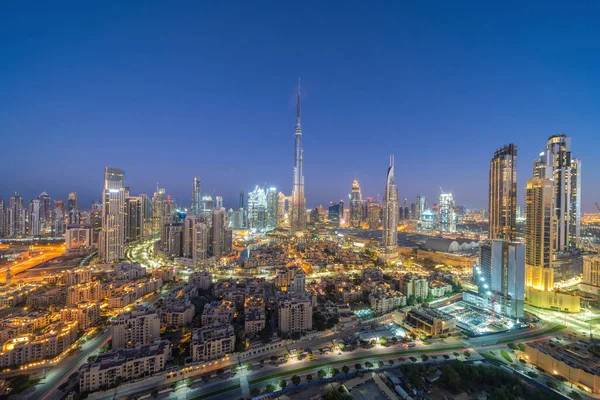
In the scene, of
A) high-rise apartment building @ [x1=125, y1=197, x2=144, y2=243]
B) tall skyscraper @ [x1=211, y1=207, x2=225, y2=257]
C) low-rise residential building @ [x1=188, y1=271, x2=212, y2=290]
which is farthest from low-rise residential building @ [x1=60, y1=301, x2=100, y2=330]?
high-rise apartment building @ [x1=125, y1=197, x2=144, y2=243]

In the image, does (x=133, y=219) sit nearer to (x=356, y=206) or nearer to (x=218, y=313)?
(x=218, y=313)

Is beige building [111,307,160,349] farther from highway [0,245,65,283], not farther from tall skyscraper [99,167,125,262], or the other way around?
tall skyscraper [99,167,125,262]

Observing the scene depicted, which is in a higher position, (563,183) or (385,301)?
(563,183)

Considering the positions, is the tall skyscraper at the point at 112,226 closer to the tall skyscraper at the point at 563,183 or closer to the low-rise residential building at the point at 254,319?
the low-rise residential building at the point at 254,319

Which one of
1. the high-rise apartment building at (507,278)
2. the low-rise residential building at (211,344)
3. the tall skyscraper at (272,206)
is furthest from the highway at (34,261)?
the tall skyscraper at (272,206)

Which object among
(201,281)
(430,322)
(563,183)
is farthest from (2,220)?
(563,183)

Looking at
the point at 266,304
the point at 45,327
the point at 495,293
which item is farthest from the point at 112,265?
the point at 495,293

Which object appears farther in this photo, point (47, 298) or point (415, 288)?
point (415, 288)
